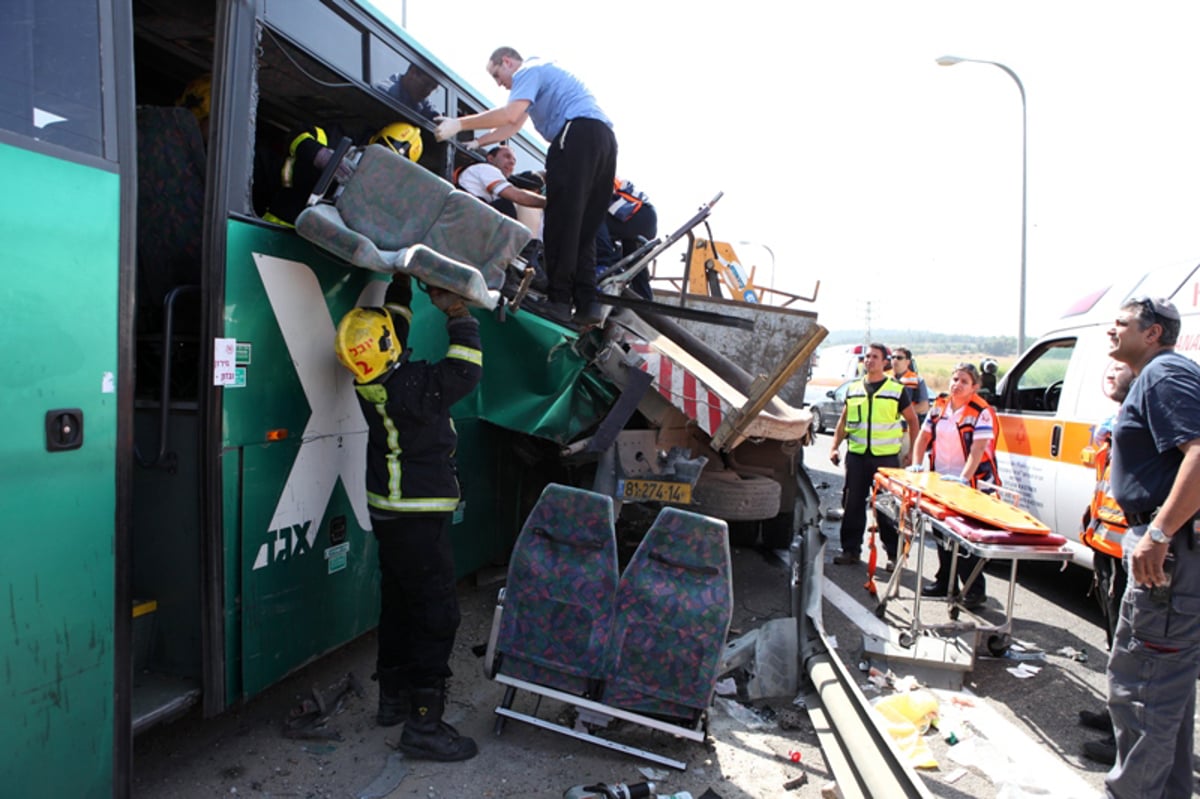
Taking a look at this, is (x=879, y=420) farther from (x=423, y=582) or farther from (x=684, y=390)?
(x=423, y=582)

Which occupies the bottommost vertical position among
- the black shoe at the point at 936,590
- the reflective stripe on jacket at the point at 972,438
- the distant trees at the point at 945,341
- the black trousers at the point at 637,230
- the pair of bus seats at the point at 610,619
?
the black shoe at the point at 936,590

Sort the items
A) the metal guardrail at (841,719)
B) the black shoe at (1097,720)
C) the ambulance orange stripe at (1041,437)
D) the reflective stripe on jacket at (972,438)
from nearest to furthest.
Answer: the metal guardrail at (841,719) < the black shoe at (1097,720) < the ambulance orange stripe at (1041,437) < the reflective stripe on jacket at (972,438)

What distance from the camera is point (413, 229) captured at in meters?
3.29

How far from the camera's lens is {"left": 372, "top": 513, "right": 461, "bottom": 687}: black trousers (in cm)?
340

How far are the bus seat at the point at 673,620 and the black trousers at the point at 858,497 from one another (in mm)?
3616

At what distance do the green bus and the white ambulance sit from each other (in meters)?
4.44

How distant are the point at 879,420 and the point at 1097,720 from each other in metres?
3.18

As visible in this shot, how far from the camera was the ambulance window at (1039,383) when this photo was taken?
6773 millimetres

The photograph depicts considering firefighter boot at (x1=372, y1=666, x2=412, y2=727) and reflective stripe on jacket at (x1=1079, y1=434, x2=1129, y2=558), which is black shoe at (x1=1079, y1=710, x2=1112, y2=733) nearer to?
reflective stripe on jacket at (x1=1079, y1=434, x2=1129, y2=558)

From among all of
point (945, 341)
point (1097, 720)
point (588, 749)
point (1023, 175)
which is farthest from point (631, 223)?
point (945, 341)

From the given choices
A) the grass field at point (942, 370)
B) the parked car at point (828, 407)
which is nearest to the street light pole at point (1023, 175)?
the grass field at point (942, 370)

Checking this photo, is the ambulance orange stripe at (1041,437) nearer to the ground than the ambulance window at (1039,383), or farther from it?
nearer to the ground

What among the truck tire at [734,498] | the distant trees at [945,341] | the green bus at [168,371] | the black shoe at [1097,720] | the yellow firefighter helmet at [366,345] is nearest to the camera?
the green bus at [168,371]

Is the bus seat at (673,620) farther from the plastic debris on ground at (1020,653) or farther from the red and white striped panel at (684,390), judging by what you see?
the plastic debris on ground at (1020,653)
